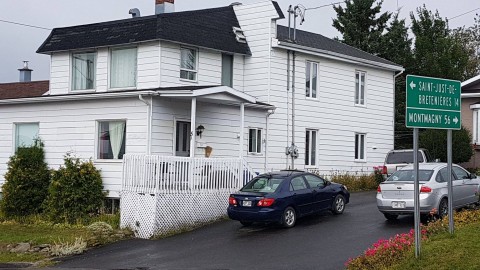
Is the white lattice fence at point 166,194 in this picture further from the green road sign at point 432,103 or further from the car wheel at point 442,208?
the green road sign at point 432,103

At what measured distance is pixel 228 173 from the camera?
2084 centimetres

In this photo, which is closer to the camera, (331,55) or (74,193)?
(74,193)

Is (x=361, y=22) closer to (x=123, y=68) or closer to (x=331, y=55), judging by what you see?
(x=331, y=55)

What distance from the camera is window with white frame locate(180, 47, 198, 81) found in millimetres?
24284

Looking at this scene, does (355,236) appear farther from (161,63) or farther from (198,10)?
(198,10)

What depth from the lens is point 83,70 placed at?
83.8 feet

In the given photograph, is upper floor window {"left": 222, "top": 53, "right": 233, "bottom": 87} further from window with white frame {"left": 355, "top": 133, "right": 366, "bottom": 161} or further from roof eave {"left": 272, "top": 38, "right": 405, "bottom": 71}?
window with white frame {"left": 355, "top": 133, "right": 366, "bottom": 161}

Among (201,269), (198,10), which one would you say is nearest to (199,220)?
(201,269)

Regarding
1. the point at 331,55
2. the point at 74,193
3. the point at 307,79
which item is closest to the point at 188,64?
the point at 307,79

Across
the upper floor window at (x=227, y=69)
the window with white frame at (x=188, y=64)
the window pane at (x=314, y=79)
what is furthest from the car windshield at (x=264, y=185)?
the window pane at (x=314, y=79)

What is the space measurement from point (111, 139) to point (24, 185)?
11.1 feet

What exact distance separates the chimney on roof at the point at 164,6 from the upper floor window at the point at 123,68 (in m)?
3.36

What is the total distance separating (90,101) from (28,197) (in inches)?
154

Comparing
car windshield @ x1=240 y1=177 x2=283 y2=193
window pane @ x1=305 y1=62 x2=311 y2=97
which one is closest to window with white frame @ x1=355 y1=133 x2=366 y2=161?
window pane @ x1=305 y1=62 x2=311 y2=97
